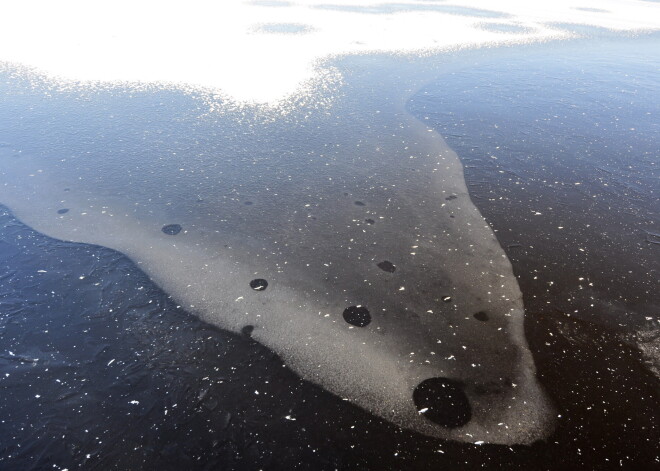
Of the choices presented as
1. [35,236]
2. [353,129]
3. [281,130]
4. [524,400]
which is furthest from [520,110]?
[35,236]

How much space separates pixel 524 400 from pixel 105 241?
14.6 feet

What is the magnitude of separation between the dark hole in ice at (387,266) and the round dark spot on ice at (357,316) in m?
0.61

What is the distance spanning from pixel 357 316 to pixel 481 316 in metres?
1.16

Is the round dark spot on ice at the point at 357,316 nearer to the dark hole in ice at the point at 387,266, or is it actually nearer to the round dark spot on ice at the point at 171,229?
the dark hole in ice at the point at 387,266

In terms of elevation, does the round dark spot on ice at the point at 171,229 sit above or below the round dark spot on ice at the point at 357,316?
above

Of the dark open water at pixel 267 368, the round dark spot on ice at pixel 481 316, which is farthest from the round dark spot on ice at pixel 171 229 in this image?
the round dark spot on ice at pixel 481 316

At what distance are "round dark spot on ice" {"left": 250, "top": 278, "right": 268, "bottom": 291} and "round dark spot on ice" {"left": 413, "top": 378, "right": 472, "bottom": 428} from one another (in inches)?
69.2

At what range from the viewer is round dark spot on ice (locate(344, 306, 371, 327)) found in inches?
146

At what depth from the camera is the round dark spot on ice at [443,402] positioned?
116 inches

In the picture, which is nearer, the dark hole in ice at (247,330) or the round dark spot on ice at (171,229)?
the dark hole in ice at (247,330)

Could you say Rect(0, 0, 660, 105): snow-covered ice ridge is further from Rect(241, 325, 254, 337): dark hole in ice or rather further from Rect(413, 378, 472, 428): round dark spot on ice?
Rect(413, 378, 472, 428): round dark spot on ice

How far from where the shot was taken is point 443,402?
306cm

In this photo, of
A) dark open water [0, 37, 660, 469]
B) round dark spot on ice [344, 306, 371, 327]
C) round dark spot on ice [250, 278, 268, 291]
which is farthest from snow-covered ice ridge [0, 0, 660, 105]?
round dark spot on ice [344, 306, 371, 327]

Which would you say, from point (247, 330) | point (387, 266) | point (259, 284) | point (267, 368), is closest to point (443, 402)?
point (267, 368)
